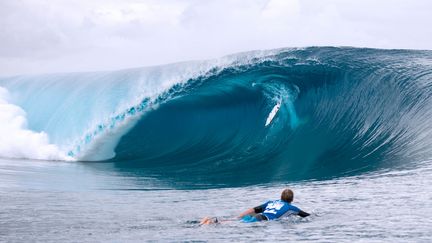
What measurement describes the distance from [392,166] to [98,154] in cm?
935

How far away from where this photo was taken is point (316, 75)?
19391mm

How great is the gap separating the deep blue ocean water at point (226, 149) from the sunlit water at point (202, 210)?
0.02 metres

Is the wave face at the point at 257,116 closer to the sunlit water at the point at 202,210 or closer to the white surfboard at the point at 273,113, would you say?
the white surfboard at the point at 273,113

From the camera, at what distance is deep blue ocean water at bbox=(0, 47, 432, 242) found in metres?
8.91

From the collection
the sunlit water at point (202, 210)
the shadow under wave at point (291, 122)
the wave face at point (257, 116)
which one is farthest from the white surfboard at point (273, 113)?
the sunlit water at point (202, 210)

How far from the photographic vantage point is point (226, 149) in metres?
18.0

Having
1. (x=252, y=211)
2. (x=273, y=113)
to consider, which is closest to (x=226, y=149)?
(x=273, y=113)

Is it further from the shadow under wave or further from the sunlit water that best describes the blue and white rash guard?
the shadow under wave

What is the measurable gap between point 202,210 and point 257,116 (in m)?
9.32

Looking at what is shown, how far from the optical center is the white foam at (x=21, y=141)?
2089 centimetres

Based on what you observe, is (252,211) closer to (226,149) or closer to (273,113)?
(226,149)

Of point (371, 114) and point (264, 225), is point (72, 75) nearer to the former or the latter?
point (371, 114)

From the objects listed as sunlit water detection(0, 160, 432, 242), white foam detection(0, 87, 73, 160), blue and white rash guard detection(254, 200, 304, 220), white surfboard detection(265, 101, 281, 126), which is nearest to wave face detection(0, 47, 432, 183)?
white surfboard detection(265, 101, 281, 126)

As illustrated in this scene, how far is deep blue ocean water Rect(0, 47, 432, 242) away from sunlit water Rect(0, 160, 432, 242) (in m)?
0.02
